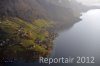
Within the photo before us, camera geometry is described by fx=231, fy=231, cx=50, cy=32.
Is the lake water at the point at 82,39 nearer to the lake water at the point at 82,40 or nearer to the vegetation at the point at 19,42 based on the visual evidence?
the lake water at the point at 82,40

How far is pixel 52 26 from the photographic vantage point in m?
2.32

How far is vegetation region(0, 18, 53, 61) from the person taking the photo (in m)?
2.23

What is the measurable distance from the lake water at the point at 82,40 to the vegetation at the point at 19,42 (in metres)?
0.10

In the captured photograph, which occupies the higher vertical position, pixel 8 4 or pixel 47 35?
pixel 8 4

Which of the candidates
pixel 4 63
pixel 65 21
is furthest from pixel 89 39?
pixel 4 63

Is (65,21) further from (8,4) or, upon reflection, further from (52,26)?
(8,4)

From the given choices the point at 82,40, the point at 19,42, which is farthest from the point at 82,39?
the point at 19,42

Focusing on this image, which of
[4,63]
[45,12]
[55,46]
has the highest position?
[45,12]

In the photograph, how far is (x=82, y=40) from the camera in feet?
7.65

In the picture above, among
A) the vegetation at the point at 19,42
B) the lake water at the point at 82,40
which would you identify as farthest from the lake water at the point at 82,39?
the vegetation at the point at 19,42

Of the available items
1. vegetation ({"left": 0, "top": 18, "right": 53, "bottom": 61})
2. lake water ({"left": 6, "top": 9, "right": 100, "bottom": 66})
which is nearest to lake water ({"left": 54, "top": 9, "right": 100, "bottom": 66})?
lake water ({"left": 6, "top": 9, "right": 100, "bottom": 66})

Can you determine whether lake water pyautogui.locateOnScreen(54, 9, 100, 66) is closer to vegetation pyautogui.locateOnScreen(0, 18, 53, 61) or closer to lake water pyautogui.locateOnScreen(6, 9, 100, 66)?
Result: lake water pyautogui.locateOnScreen(6, 9, 100, 66)

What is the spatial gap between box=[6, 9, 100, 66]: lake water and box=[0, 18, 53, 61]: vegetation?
10 cm

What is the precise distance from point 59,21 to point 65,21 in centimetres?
6
